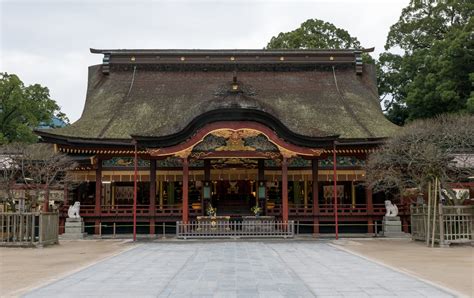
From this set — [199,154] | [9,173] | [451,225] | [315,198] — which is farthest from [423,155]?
[9,173]

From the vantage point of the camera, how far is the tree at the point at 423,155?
59.8 ft

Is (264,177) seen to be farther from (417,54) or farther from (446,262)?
(417,54)

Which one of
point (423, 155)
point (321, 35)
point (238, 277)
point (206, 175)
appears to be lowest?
point (238, 277)

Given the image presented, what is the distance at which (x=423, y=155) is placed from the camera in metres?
18.2

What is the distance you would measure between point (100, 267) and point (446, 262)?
30.7ft

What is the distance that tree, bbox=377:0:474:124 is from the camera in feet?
102

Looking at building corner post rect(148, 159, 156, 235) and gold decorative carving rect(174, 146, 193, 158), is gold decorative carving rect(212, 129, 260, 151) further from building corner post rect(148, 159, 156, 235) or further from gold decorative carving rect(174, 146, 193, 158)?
building corner post rect(148, 159, 156, 235)

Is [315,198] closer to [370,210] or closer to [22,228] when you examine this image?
[370,210]

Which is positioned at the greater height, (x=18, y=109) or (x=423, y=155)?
(x=18, y=109)

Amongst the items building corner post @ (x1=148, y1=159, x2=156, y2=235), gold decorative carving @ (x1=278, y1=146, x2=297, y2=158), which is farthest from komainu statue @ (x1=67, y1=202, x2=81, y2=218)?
gold decorative carving @ (x1=278, y1=146, x2=297, y2=158)

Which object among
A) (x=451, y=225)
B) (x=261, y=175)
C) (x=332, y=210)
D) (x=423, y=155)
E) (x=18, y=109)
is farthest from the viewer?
(x=18, y=109)

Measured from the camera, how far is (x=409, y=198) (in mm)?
24188

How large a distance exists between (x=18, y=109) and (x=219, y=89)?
63.7ft

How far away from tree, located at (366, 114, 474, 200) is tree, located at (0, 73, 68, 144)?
26.5 meters
